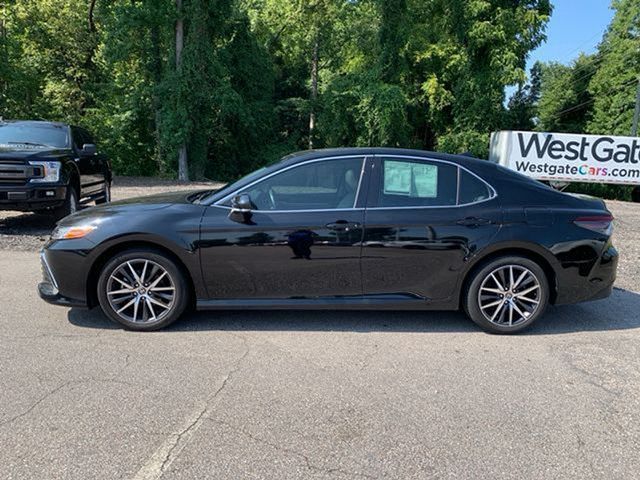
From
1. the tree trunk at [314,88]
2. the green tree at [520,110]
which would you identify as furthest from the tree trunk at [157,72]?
the green tree at [520,110]

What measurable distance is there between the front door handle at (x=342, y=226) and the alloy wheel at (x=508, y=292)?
1316mm

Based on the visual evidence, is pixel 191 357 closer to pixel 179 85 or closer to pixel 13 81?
pixel 179 85

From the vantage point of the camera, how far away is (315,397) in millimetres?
3463

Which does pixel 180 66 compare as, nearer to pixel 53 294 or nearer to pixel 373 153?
pixel 53 294

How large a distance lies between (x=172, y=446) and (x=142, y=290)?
76.8 inches

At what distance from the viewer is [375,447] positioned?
2912mm

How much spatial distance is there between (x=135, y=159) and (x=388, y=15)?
53.0 feet

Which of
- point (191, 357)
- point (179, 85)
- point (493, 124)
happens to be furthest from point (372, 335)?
point (493, 124)

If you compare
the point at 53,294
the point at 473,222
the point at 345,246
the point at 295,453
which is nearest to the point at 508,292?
the point at 473,222

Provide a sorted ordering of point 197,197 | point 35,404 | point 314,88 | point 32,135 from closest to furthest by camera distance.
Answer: point 35,404, point 197,197, point 32,135, point 314,88

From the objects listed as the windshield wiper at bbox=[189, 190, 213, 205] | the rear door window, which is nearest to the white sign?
the rear door window

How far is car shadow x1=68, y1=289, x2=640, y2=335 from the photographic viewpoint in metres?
4.73

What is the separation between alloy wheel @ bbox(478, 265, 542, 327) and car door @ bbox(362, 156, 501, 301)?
0.32 m

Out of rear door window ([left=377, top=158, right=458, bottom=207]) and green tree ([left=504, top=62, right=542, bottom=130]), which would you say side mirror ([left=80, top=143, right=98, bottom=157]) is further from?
green tree ([left=504, top=62, right=542, bottom=130])
